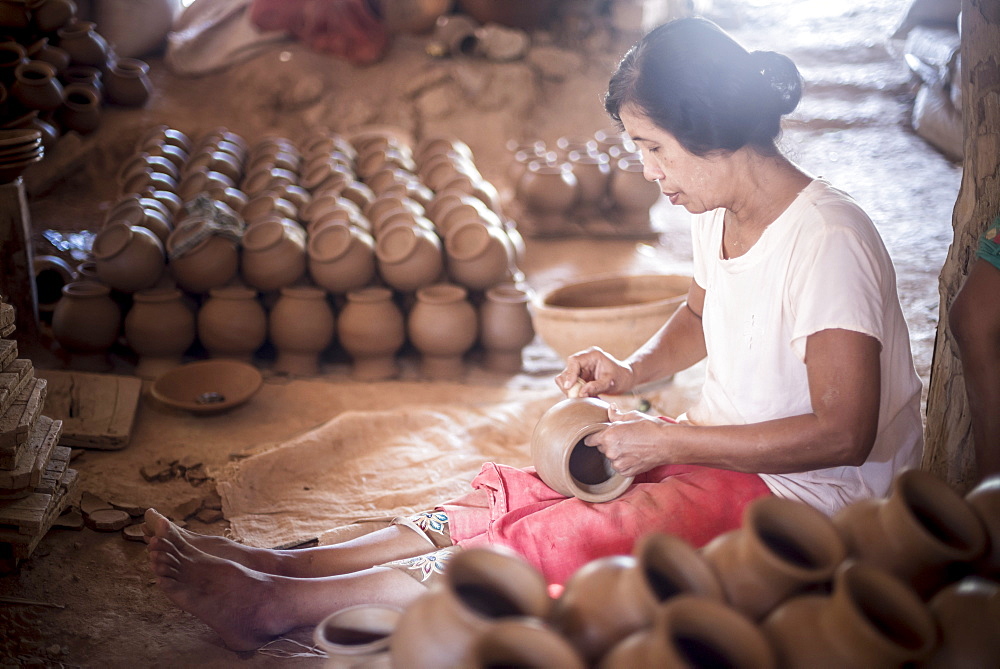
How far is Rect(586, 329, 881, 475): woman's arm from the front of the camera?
5.93ft

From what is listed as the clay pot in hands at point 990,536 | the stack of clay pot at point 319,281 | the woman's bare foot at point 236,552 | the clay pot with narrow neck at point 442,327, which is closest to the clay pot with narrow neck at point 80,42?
the stack of clay pot at point 319,281

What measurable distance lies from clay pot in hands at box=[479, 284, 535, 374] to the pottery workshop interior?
0.7 inches

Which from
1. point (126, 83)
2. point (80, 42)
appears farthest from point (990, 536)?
point (126, 83)

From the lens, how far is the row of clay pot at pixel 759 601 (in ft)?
3.75

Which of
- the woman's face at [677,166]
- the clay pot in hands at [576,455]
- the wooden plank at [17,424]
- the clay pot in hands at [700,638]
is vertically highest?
the woman's face at [677,166]

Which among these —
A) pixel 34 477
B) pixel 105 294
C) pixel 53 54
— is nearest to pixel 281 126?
pixel 53 54

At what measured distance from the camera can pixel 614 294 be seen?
4441 mm

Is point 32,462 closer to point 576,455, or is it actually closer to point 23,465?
point 23,465

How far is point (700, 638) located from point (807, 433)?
0.82m

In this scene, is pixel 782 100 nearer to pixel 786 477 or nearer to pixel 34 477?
pixel 786 477

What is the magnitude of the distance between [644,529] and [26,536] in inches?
81.6

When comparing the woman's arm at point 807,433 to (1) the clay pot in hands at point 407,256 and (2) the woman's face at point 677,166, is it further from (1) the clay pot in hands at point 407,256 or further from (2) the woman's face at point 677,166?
(1) the clay pot in hands at point 407,256

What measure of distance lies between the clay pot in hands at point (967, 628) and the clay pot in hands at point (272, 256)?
12.6 feet

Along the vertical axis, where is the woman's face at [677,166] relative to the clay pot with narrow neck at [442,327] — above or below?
above
